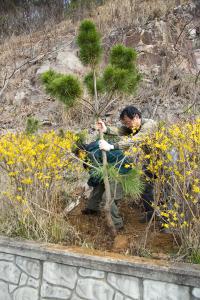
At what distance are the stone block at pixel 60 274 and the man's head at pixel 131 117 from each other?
1554 millimetres

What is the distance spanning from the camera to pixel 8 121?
9.41 m

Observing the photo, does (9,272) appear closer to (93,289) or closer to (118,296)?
(93,289)

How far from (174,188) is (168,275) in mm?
751

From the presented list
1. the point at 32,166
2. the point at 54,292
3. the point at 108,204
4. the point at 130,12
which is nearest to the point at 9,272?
the point at 54,292

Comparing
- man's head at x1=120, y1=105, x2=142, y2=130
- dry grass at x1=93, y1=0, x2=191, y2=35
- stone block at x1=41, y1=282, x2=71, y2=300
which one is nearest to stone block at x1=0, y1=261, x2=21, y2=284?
stone block at x1=41, y1=282, x2=71, y2=300

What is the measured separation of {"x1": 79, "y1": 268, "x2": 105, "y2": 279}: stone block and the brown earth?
279 mm

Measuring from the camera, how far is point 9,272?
3.41 metres

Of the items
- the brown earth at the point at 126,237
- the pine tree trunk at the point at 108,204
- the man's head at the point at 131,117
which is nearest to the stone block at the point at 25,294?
the brown earth at the point at 126,237

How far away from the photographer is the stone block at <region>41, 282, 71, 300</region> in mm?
3139

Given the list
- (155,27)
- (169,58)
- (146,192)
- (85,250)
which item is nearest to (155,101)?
(169,58)

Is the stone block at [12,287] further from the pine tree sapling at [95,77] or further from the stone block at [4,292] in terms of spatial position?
the pine tree sapling at [95,77]

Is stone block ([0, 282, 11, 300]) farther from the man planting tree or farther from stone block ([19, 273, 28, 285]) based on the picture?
the man planting tree

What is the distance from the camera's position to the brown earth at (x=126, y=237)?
321cm

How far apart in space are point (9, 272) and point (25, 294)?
0.84ft
